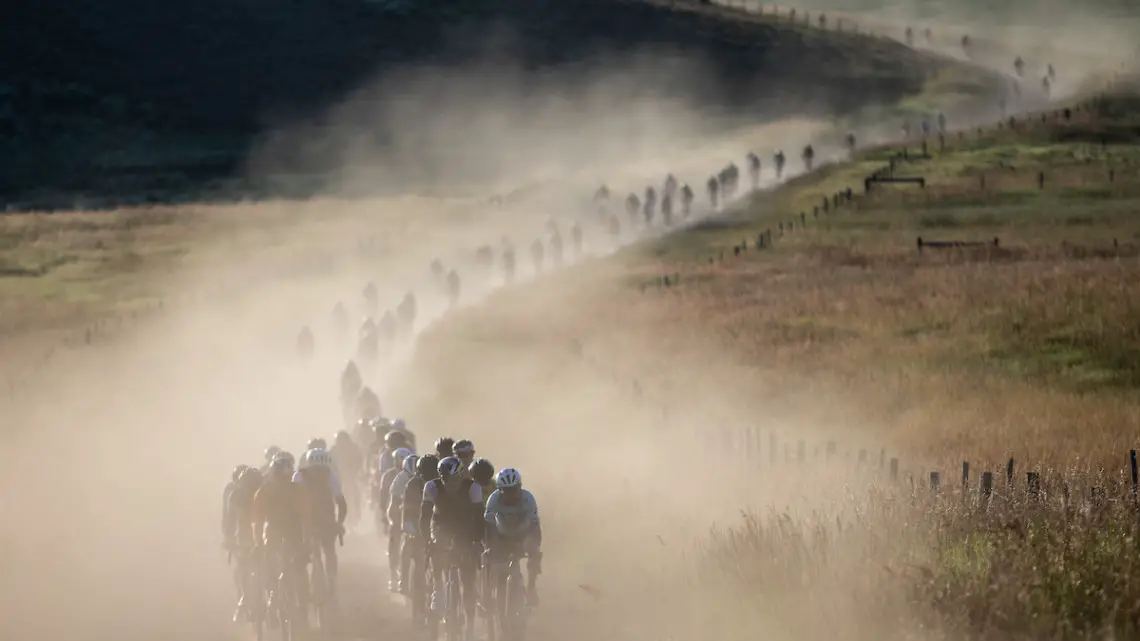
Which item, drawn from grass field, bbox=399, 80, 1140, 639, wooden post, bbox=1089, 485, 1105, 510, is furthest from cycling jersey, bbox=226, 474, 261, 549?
wooden post, bbox=1089, 485, 1105, 510

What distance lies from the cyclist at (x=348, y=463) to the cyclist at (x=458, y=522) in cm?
698

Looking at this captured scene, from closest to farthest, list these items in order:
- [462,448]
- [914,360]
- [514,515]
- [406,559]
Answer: [514,515], [462,448], [406,559], [914,360]

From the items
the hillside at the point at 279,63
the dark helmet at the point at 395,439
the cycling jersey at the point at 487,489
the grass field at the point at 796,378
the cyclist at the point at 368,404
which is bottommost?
the grass field at the point at 796,378

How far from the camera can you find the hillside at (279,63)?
361 feet

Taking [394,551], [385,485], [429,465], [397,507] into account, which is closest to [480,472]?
[429,465]

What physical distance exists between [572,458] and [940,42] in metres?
123

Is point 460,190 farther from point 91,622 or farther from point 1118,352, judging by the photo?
point 91,622

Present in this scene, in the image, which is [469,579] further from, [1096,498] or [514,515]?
[1096,498]

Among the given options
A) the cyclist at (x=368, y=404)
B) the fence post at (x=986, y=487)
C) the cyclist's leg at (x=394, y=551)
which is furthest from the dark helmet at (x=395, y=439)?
the fence post at (x=986, y=487)

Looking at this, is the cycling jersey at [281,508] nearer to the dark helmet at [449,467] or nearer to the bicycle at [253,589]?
the bicycle at [253,589]

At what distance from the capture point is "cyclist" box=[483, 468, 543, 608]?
1480cm

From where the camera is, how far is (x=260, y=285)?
5841cm

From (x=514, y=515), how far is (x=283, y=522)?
253 cm

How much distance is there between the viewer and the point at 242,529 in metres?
16.9
